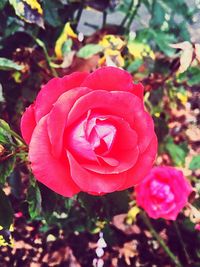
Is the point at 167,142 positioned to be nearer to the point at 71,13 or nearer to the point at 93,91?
the point at 71,13

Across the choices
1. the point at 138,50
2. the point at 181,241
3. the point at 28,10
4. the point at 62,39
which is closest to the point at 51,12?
the point at 62,39

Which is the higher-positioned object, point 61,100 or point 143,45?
point 61,100

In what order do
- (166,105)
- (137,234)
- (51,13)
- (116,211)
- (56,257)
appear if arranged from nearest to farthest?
1. (116,211)
2. (51,13)
3. (56,257)
4. (137,234)
5. (166,105)

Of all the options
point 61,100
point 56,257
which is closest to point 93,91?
point 61,100

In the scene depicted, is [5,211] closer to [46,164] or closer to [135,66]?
[46,164]

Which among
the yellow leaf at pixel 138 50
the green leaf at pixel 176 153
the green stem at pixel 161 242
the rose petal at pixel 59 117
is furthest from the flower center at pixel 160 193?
the rose petal at pixel 59 117

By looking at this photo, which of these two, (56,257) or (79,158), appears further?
(56,257)

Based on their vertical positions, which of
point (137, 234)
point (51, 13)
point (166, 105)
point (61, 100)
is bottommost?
point (137, 234)

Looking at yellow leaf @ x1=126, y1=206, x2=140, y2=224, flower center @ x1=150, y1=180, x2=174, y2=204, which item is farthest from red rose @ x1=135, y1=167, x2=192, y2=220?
yellow leaf @ x1=126, y1=206, x2=140, y2=224

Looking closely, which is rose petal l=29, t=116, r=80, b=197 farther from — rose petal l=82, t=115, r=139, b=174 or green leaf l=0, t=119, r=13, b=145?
green leaf l=0, t=119, r=13, b=145
